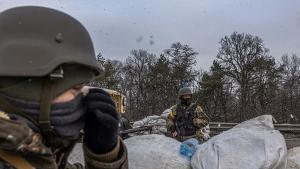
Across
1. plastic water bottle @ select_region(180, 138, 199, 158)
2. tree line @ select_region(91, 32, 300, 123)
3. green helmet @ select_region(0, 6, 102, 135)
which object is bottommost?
tree line @ select_region(91, 32, 300, 123)

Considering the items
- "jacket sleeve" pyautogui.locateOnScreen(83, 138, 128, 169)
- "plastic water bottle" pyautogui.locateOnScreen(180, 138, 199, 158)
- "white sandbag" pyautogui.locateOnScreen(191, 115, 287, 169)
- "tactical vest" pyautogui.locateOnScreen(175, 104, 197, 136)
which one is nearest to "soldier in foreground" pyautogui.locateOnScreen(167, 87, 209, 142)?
"tactical vest" pyautogui.locateOnScreen(175, 104, 197, 136)

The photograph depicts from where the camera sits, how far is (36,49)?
1.07 meters

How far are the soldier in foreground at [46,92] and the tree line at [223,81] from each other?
37600 mm

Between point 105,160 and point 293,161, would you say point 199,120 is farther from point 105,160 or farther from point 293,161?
point 105,160

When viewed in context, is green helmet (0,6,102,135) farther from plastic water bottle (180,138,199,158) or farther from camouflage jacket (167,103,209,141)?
camouflage jacket (167,103,209,141)

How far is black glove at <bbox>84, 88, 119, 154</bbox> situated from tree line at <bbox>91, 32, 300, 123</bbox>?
37.5 meters

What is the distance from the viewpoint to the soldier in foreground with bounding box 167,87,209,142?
643 cm

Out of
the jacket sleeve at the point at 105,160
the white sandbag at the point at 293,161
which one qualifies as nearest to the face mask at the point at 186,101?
the white sandbag at the point at 293,161

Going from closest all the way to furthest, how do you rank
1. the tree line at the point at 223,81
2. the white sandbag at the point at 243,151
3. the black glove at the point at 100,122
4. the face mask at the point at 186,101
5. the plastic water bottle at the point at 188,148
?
the black glove at the point at 100,122 < the white sandbag at the point at 243,151 < the plastic water bottle at the point at 188,148 < the face mask at the point at 186,101 < the tree line at the point at 223,81

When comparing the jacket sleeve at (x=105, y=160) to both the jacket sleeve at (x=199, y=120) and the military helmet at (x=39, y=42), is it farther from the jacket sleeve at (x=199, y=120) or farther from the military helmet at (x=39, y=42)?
the jacket sleeve at (x=199, y=120)

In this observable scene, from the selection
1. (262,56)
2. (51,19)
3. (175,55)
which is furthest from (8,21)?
(262,56)

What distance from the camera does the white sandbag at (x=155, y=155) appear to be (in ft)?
13.3

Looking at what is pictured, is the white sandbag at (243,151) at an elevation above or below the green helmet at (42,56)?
below

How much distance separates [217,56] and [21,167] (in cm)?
4171
